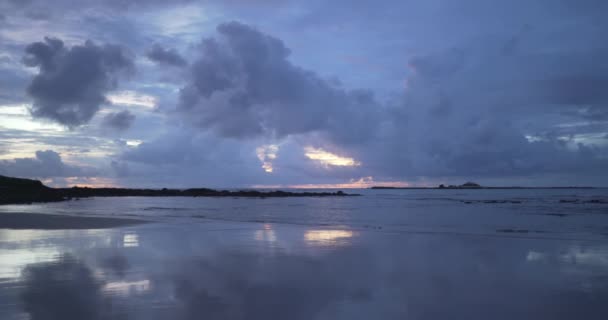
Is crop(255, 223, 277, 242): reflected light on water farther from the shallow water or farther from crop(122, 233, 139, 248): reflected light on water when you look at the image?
crop(122, 233, 139, 248): reflected light on water

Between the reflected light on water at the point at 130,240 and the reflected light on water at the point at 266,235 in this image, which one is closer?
the reflected light on water at the point at 130,240

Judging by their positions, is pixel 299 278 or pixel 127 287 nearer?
pixel 127 287

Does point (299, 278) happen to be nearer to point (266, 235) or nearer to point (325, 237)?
point (325, 237)

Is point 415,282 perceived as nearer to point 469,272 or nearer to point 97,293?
point 469,272

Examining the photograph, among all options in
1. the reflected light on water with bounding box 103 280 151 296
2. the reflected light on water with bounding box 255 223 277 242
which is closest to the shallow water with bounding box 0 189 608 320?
the reflected light on water with bounding box 103 280 151 296

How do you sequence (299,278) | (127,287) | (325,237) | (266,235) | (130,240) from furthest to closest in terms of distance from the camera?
(266,235) → (325,237) → (130,240) → (299,278) → (127,287)

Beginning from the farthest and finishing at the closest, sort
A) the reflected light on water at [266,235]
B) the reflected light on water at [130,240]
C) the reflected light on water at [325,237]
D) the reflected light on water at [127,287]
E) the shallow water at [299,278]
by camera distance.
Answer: the reflected light on water at [266,235], the reflected light on water at [325,237], the reflected light on water at [130,240], the reflected light on water at [127,287], the shallow water at [299,278]

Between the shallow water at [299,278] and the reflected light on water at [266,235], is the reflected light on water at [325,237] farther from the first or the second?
the reflected light on water at [266,235]

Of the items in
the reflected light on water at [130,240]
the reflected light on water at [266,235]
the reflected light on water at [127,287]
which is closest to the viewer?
the reflected light on water at [127,287]

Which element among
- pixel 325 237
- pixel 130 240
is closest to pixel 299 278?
pixel 325 237

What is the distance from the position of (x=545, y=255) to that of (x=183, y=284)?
13113 mm

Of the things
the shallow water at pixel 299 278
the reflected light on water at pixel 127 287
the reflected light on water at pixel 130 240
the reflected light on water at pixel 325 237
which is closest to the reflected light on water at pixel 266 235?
the shallow water at pixel 299 278

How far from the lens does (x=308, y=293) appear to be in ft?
33.5

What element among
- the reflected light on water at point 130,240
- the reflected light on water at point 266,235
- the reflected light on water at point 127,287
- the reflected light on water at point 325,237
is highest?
the reflected light on water at point 127,287
